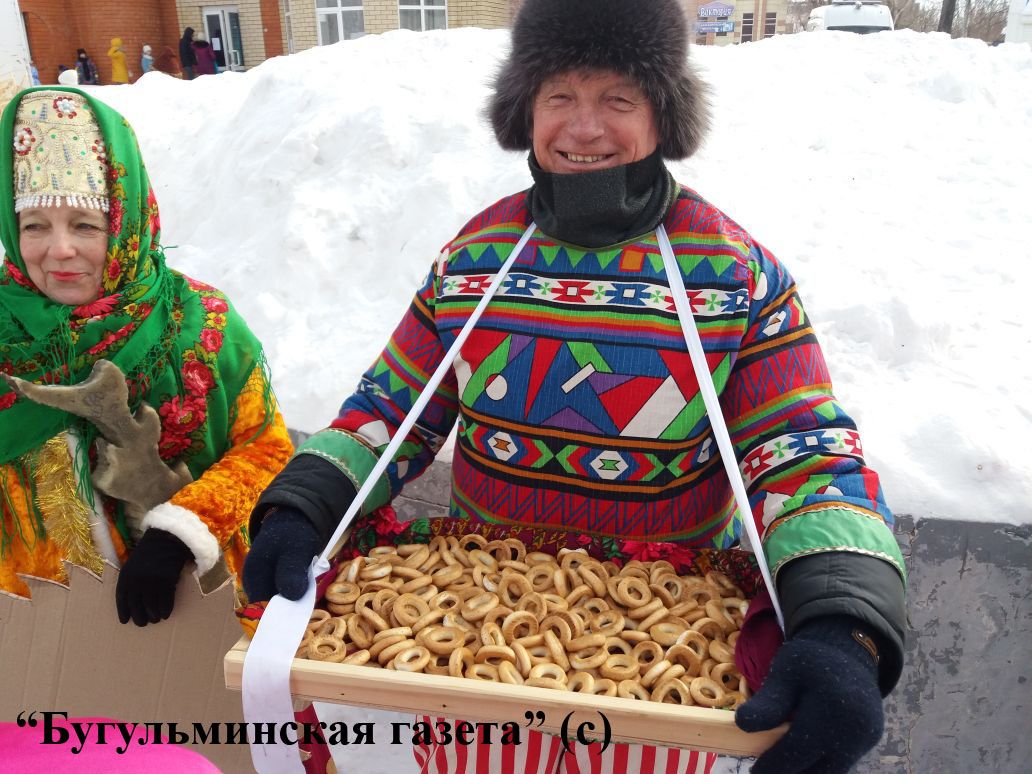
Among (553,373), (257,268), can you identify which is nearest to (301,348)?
(257,268)

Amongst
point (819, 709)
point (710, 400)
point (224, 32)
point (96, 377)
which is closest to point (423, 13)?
point (224, 32)

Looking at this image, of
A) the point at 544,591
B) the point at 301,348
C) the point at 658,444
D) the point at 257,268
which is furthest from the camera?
the point at 257,268

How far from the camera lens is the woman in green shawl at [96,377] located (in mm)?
1767

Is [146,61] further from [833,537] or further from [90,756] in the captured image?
Result: [833,537]

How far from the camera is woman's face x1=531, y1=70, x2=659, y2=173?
61.9 inches

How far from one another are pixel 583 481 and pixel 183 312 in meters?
1.20

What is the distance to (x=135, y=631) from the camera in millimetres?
1795

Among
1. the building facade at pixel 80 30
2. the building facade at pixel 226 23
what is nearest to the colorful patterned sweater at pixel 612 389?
the building facade at pixel 226 23

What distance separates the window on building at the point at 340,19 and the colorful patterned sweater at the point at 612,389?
18078 mm

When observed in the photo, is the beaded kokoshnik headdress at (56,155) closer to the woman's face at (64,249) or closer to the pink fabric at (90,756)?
the woman's face at (64,249)

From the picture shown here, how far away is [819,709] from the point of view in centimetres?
109

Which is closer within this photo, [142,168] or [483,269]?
[483,269]

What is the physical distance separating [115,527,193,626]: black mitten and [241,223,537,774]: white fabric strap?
19.2 inches

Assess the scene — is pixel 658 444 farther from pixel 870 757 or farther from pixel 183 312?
pixel 870 757
